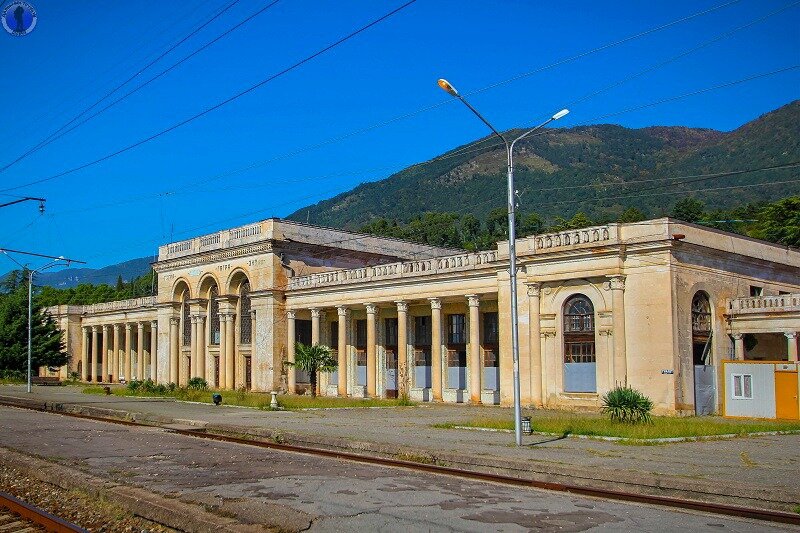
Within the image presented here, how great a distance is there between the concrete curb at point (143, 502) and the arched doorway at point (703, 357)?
2425 centimetres

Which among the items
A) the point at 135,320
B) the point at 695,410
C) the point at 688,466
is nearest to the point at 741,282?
the point at 695,410

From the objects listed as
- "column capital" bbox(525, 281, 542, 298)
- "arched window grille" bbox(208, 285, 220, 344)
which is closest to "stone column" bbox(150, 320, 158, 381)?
"arched window grille" bbox(208, 285, 220, 344)

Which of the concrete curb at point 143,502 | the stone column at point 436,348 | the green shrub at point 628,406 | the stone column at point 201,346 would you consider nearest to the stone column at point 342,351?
the stone column at point 436,348

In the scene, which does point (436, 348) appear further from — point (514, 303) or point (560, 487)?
point (560, 487)

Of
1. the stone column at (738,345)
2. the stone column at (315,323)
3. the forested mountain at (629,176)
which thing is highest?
the forested mountain at (629,176)

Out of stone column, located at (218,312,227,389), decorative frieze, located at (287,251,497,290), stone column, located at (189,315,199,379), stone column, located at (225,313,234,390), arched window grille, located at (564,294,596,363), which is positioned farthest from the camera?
stone column, located at (189,315,199,379)

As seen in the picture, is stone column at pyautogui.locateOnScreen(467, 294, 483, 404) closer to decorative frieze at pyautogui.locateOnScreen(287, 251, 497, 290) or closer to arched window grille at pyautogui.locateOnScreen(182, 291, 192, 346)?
decorative frieze at pyautogui.locateOnScreen(287, 251, 497, 290)

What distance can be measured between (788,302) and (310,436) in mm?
21740

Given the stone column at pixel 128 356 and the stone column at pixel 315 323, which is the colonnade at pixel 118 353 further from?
the stone column at pixel 315 323

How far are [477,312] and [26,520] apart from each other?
1130 inches

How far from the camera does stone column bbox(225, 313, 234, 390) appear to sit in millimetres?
51625

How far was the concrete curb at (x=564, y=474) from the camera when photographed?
11117mm

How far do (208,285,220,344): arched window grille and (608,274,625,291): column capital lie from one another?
31.9 m

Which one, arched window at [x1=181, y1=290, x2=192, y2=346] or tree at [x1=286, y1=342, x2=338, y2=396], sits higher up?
arched window at [x1=181, y1=290, x2=192, y2=346]
